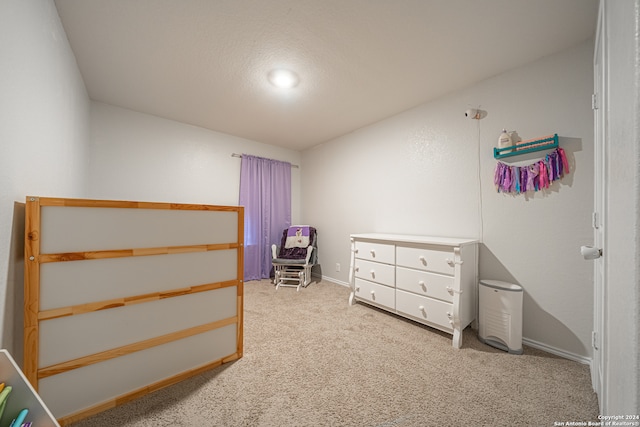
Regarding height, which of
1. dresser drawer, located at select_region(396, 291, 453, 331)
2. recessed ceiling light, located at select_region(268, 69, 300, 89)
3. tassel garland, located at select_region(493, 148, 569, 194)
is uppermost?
recessed ceiling light, located at select_region(268, 69, 300, 89)

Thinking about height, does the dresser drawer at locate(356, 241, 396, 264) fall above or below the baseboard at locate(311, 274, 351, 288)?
above

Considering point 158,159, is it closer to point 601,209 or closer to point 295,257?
point 295,257

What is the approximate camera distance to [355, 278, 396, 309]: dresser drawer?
2.56 m

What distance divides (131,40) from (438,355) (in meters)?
3.53

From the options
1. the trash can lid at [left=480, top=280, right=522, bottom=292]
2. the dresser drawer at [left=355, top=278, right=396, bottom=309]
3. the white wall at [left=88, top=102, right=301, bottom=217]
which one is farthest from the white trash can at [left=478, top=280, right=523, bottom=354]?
the white wall at [left=88, top=102, right=301, bottom=217]

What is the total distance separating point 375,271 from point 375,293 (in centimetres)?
25

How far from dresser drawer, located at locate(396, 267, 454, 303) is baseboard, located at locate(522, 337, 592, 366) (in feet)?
2.48

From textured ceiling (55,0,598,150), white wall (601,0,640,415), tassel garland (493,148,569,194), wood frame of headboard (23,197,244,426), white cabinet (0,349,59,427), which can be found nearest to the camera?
white wall (601,0,640,415)

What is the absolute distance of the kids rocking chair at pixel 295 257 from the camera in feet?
12.2

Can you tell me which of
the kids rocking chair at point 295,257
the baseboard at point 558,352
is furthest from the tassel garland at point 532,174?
the kids rocking chair at point 295,257

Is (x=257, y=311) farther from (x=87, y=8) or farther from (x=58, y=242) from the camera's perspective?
(x=87, y=8)

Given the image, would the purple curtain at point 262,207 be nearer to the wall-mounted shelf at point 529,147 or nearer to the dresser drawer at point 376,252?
the dresser drawer at point 376,252

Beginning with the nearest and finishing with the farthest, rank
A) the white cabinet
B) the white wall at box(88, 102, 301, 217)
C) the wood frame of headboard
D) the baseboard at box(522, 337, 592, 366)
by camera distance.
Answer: the white cabinet
the wood frame of headboard
the baseboard at box(522, 337, 592, 366)
the white wall at box(88, 102, 301, 217)

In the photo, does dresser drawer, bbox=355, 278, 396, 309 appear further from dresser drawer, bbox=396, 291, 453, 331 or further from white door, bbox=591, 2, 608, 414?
white door, bbox=591, 2, 608, 414
